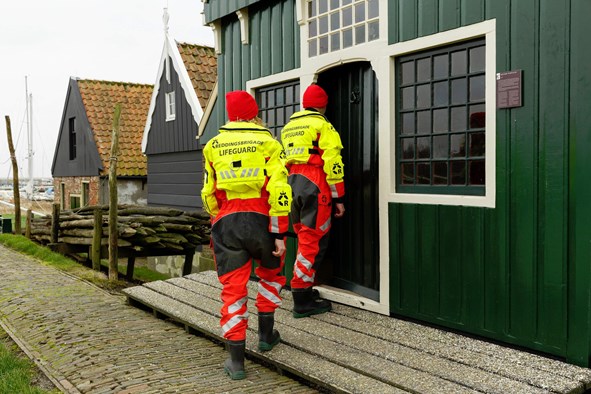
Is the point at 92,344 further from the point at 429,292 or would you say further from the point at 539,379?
the point at 539,379

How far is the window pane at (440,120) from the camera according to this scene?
5.03 meters

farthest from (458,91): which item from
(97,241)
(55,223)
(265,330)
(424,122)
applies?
(55,223)

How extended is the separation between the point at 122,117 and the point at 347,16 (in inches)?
620

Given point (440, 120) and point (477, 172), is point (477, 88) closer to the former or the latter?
point (440, 120)

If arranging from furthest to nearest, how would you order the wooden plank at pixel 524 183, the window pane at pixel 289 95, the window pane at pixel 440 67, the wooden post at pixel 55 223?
1. the wooden post at pixel 55 223
2. the window pane at pixel 289 95
3. the window pane at pixel 440 67
4. the wooden plank at pixel 524 183

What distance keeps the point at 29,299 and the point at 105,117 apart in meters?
14.5

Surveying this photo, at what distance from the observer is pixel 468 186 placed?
4.85 metres

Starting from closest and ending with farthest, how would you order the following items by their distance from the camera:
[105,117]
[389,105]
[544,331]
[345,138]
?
[544,331], [389,105], [345,138], [105,117]

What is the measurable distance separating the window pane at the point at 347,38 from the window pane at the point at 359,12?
5.7 inches

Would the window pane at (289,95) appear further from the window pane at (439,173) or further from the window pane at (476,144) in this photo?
the window pane at (476,144)

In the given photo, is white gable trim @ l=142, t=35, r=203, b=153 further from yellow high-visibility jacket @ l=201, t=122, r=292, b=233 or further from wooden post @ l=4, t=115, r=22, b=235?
yellow high-visibility jacket @ l=201, t=122, r=292, b=233

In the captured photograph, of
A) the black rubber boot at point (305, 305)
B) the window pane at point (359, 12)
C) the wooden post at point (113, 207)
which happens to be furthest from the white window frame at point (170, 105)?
the black rubber boot at point (305, 305)

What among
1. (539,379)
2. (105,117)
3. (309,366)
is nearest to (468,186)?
(539,379)

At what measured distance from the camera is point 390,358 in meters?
4.37
